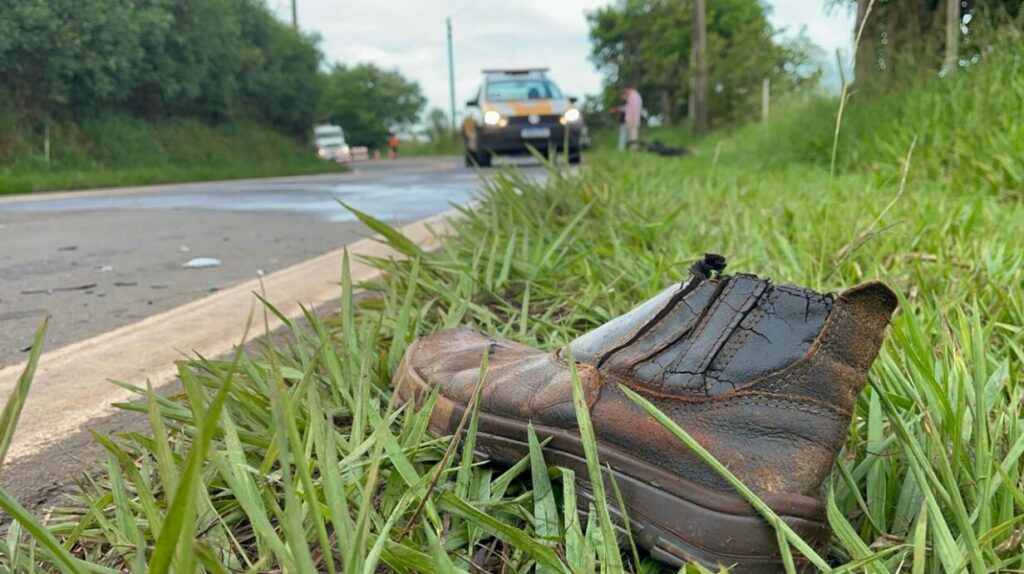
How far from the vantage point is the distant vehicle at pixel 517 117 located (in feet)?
41.0

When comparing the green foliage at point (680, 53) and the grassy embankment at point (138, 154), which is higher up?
the green foliage at point (680, 53)

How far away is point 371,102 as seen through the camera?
59344 mm

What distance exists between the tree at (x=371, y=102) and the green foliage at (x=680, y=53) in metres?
24.5

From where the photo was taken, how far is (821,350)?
869mm

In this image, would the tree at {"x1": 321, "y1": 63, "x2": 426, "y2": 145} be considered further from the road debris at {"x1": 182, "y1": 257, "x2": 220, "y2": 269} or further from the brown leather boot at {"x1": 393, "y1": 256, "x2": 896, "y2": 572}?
the brown leather boot at {"x1": 393, "y1": 256, "x2": 896, "y2": 572}

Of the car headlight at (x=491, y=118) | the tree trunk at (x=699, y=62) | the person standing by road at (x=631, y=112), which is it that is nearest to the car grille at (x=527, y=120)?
the car headlight at (x=491, y=118)

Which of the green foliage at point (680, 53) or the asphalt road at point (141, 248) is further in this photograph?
the green foliage at point (680, 53)

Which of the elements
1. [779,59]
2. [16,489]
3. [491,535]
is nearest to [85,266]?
[16,489]

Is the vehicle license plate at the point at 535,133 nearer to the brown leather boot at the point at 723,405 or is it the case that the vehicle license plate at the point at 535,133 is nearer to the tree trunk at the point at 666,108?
the brown leather boot at the point at 723,405

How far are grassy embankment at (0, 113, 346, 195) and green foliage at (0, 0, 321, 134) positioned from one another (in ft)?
1.57

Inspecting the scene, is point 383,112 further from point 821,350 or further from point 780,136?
point 821,350

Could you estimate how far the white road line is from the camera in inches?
53.6

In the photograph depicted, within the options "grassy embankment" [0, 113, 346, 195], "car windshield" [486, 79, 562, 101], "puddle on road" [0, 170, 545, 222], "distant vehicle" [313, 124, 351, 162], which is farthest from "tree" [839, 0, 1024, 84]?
"distant vehicle" [313, 124, 351, 162]

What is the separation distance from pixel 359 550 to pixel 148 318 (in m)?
1.84
